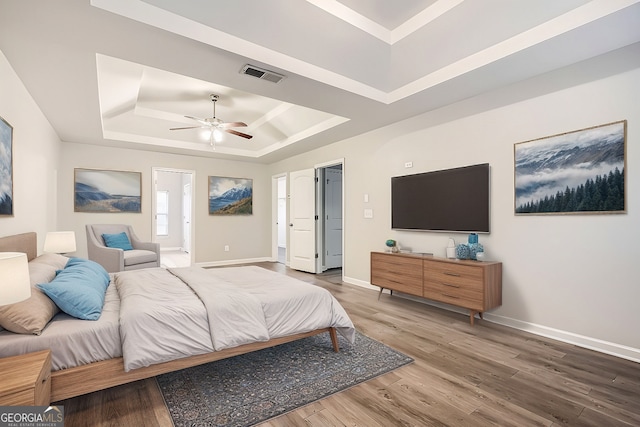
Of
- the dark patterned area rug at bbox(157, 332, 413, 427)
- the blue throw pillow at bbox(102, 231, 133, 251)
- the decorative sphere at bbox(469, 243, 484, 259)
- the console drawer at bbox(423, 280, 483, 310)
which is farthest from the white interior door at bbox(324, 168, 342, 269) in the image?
the dark patterned area rug at bbox(157, 332, 413, 427)

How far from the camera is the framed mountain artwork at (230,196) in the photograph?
23.1ft

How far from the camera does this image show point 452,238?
12.4 ft

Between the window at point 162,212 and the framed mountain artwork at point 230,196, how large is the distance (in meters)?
3.90

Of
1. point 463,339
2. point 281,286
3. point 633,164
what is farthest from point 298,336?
point 633,164

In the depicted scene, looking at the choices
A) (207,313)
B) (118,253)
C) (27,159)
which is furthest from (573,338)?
(27,159)

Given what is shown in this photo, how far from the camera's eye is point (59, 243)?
11.2ft

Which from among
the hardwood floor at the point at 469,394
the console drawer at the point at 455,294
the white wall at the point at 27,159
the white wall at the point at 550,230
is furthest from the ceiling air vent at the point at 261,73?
the console drawer at the point at 455,294

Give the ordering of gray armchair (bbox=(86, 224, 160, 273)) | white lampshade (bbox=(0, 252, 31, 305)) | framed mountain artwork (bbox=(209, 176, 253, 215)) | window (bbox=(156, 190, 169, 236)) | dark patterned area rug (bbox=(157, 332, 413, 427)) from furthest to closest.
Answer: window (bbox=(156, 190, 169, 236)) → framed mountain artwork (bbox=(209, 176, 253, 215)) → gray armchair (bbox=(86, 224, 160, 273)) → dark patterned area rug (bbox=(157, 332, 413, 427)) → white lampshade (bbox=(0, 252, 31, 305))

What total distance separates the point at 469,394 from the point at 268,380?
4.46 feet

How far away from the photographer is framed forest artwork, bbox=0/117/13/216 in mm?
2500

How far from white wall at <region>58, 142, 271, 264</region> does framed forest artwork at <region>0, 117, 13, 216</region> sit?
323 cm

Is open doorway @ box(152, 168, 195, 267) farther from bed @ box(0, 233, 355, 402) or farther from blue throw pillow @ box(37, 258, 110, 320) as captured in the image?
blue throw pillow @ box(37, 258, 110, 320)

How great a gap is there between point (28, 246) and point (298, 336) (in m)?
2.69

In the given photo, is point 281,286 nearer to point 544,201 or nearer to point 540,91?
point 544,201
